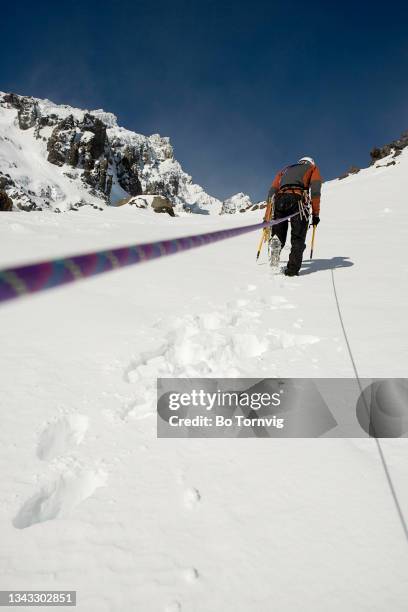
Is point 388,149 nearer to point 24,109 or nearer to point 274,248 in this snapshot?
point 274,248

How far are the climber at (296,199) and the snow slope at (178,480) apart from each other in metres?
2.16

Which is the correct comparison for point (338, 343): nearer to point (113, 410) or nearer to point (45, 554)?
point (113, 410)

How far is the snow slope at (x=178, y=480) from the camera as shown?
1086 mm

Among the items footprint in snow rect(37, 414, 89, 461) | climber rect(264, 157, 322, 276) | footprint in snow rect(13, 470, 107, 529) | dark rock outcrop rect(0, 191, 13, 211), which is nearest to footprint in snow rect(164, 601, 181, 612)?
footprint in snow rect(13, 470, 107, 529)

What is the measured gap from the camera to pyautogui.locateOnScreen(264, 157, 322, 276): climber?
16.7 ft

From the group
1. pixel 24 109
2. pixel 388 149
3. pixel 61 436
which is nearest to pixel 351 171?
pixel 388 149

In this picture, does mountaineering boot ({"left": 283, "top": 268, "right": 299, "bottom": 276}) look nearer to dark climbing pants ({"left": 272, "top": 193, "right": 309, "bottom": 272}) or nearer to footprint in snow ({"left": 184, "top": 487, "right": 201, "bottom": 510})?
dark climbing pants ({"left": 272, "top": 193, "right": 309, "bottom": 272})

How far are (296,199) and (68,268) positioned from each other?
4827 mm

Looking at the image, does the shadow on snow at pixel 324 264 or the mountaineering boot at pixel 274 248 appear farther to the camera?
the shadow on snow at pixel 324 264

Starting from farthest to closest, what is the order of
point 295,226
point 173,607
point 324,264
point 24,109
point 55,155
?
point 24,109 < point 55,155 < point 324,264 < point 295,226 < point 173,607

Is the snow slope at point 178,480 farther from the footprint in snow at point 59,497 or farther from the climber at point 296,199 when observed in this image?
the climber at point 296,199

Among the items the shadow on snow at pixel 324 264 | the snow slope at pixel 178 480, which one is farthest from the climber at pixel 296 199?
the snow slope at pixel 178 480

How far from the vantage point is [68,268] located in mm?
916

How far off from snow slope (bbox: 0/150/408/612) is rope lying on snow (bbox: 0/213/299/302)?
1.4 inches
